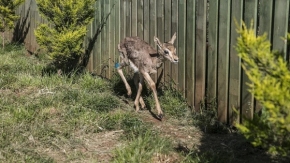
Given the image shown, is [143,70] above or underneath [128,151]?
above

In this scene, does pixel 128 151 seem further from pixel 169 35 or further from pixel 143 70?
pixel 169 35

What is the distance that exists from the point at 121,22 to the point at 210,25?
8.82ft

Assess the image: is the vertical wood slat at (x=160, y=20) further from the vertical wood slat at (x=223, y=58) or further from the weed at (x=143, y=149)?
the weed at (x=143, y=149)

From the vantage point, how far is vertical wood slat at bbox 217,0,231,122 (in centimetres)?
630

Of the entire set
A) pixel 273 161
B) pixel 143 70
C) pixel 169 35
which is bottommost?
pixel 273 161

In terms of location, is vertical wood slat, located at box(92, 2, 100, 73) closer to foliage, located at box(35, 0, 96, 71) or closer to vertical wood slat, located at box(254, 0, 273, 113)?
foliage, located at box(35, 0, 96, 71)

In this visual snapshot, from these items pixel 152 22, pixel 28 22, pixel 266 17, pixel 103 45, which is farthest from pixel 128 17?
pixel 28 22

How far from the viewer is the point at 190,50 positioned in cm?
710

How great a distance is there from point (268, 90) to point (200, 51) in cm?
384

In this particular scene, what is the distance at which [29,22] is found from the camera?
13023mm

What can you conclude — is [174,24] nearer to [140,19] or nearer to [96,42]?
[140,19]

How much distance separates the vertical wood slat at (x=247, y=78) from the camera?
5832 millimetres

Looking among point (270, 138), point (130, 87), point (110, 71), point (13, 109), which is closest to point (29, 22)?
point (110, 71)

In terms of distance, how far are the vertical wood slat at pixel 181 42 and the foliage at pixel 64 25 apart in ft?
7.50
